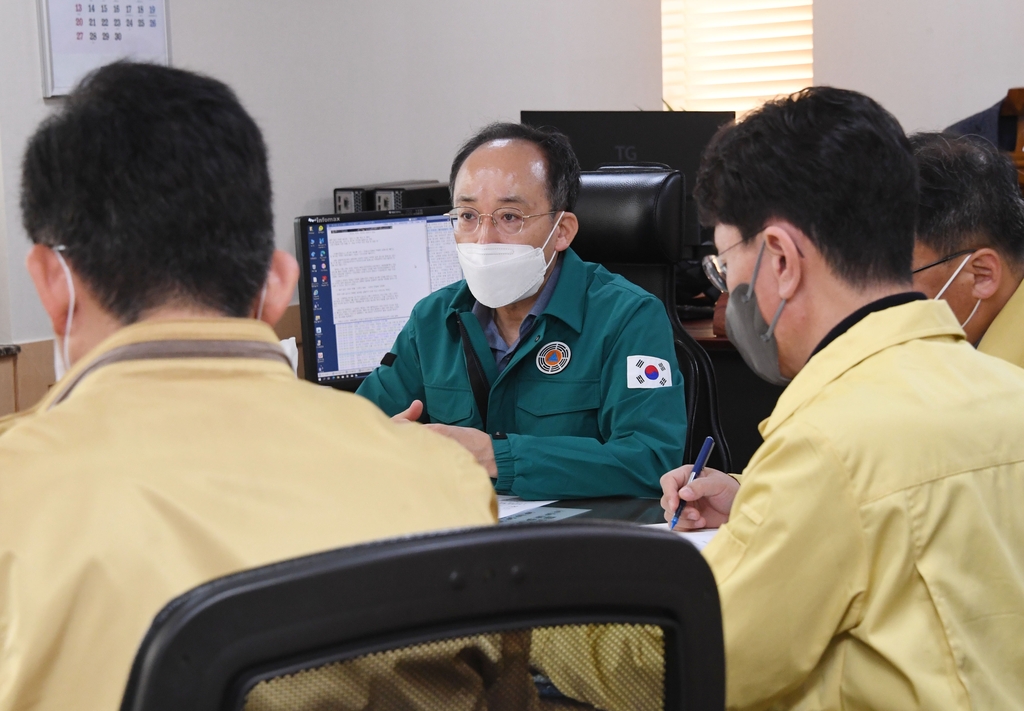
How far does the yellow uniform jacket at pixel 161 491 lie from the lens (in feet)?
2.32

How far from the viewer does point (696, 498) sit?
63.7 inches

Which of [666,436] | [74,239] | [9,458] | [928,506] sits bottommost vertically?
[666,436]

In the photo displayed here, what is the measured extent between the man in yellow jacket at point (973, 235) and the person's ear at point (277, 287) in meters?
1.17

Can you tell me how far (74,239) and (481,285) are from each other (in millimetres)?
1272

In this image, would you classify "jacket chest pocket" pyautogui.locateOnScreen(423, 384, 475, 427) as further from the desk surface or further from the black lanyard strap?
the desk surface

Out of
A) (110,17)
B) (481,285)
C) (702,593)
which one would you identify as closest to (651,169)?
(481,285)

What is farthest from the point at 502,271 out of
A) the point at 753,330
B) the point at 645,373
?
the point at 753,330

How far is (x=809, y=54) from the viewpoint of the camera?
521 centimetres

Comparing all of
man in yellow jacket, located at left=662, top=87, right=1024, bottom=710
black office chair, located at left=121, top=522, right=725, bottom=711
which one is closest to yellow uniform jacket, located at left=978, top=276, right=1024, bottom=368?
man in yellow jacket, located at left=662, top=87, right=1024, bottom=710

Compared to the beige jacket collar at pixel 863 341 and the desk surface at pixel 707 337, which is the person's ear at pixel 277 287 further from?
the desk surface at pixel 707 337

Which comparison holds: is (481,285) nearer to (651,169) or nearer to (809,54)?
(651,169)

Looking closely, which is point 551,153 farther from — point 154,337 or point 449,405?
point 154,337

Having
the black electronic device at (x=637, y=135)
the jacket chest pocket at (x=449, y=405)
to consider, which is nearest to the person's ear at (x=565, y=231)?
the jacket chest pocket at (x=449, y=405)

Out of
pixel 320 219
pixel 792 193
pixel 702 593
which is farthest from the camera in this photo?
pixel 320 219
